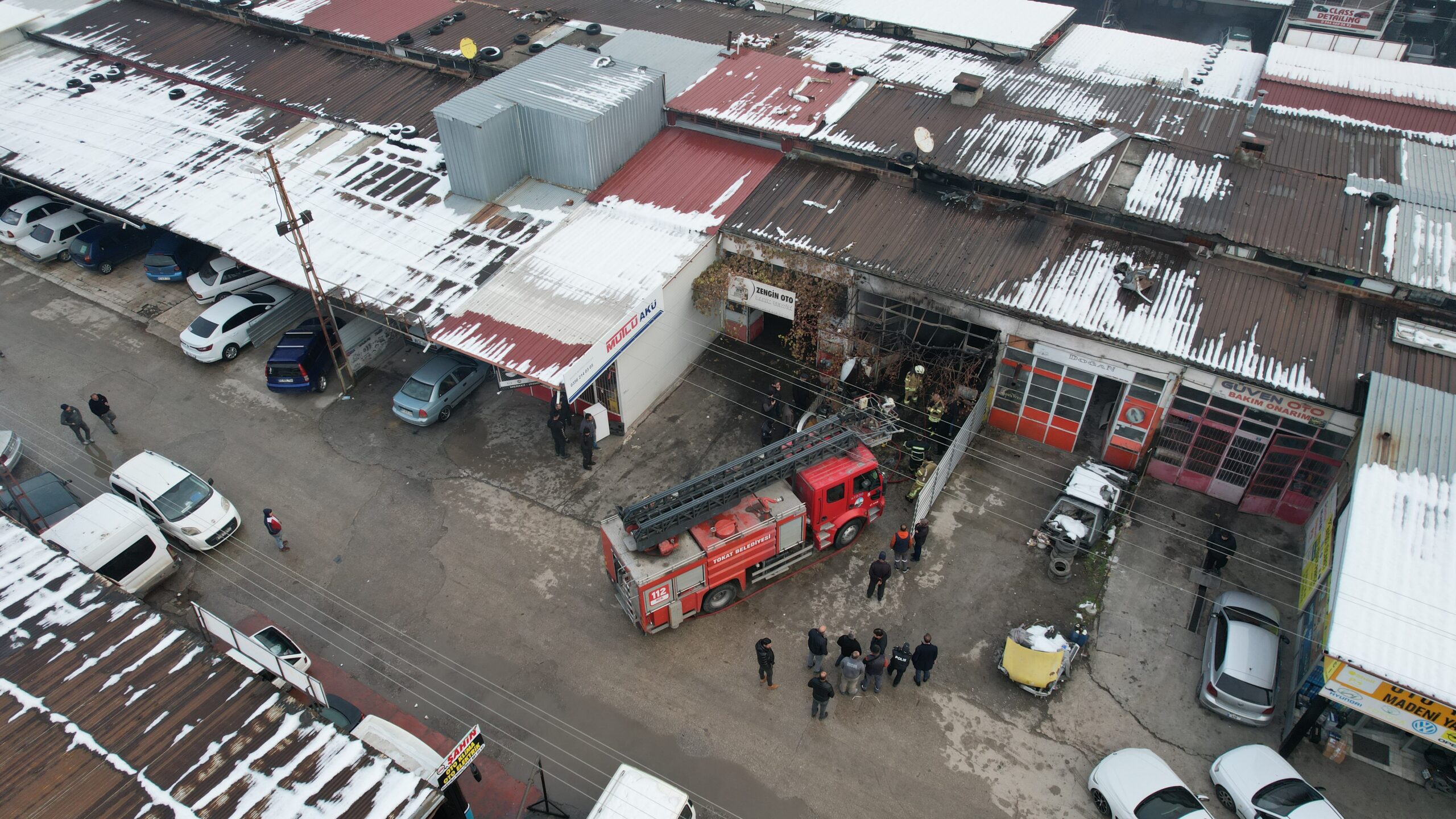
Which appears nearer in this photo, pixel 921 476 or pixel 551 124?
pixel 921 476

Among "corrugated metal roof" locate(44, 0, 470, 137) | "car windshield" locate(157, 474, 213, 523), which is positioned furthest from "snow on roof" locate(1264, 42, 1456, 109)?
"car windshield" locate(157, 474, 213, 523)

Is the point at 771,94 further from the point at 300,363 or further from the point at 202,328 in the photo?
the point at 202,328

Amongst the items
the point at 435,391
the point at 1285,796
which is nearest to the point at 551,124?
the point at 435,391

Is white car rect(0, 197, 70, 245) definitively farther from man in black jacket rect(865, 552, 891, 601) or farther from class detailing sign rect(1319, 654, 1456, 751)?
class detailing sign rect(1319, 654, 1456, 751)

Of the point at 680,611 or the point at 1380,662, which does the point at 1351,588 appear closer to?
the point at 1380,662

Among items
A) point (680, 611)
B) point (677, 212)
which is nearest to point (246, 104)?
point (677, 212)

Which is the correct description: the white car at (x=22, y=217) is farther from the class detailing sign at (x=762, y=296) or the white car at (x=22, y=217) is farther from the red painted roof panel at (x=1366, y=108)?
the red painted roof panel at (x=1366, y=108)
